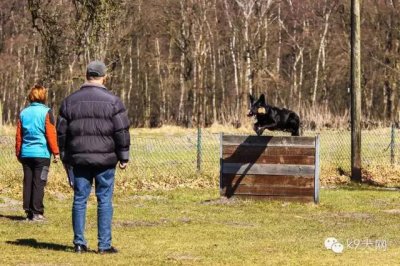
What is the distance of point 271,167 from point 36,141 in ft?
14.5

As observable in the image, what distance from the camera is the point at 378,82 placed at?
178 feet

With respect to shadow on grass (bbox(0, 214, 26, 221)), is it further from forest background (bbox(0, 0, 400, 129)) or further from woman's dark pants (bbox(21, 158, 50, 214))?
forest background (bbox(0, 0, 400, 129))

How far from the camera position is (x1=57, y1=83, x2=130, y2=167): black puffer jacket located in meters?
7.98

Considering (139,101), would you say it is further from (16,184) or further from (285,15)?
(16,184)

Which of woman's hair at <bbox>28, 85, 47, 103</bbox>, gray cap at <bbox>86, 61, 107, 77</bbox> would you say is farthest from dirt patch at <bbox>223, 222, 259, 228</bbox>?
gray cap at <bbox>86, 61, 107, 77</bbox>

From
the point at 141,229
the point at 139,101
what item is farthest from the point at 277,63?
the point at 141,229

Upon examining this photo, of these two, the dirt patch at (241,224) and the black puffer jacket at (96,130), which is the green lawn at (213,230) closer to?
the dirt patch at (241,224)

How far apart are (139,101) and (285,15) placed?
11980mm

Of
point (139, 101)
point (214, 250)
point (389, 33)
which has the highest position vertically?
point (389, 33)

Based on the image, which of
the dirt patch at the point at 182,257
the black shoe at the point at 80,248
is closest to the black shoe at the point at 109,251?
the black shoe at the point at 80,248

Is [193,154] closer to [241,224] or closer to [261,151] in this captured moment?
[261,151]

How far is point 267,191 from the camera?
45.4 feet

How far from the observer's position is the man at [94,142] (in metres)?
7.99

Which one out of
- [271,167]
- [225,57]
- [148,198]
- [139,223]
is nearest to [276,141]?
[271,167]
